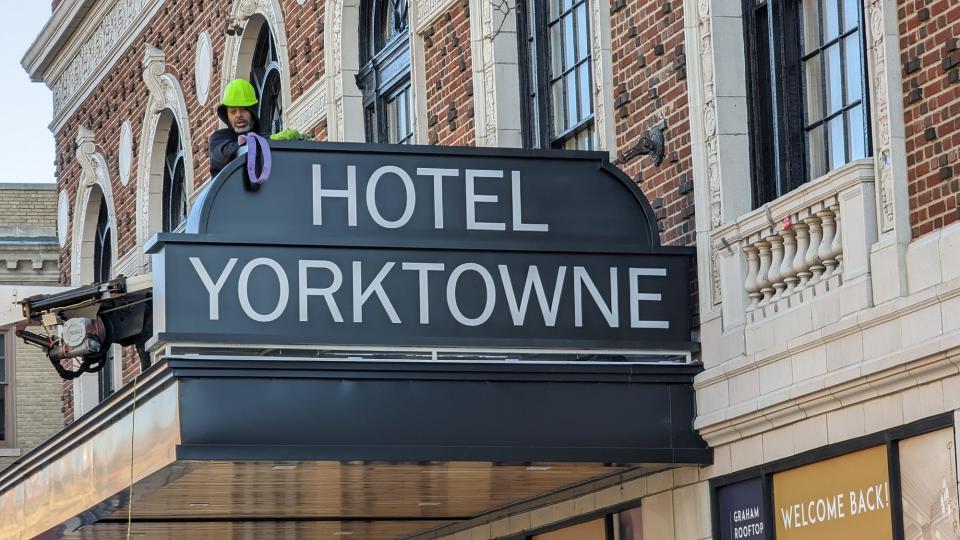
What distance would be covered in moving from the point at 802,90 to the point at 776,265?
1.19 metres

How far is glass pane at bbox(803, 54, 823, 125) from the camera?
41.1 feet

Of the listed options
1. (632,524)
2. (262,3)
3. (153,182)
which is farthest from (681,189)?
(153,182)

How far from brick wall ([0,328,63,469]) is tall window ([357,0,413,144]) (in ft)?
60.5

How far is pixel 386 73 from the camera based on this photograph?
19625 millimetres

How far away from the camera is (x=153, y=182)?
87.7 ft

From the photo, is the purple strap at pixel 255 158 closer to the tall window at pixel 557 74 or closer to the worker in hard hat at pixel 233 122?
the worker in hard hat at pixel 233 122

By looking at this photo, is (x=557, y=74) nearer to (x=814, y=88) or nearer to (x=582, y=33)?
(x=582, y=33)

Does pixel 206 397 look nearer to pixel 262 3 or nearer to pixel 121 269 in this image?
pixel 262 3

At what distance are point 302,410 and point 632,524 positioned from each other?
3.13 meters

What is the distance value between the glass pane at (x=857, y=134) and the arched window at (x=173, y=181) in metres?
15.3

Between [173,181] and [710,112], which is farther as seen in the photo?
[173,181]

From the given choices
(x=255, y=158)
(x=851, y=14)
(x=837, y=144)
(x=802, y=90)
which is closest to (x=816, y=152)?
(x=837, y=144)

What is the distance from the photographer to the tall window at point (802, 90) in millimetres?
12070

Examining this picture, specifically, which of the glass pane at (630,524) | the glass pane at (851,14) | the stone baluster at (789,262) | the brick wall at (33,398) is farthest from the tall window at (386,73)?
the brick wall at (33,398)
